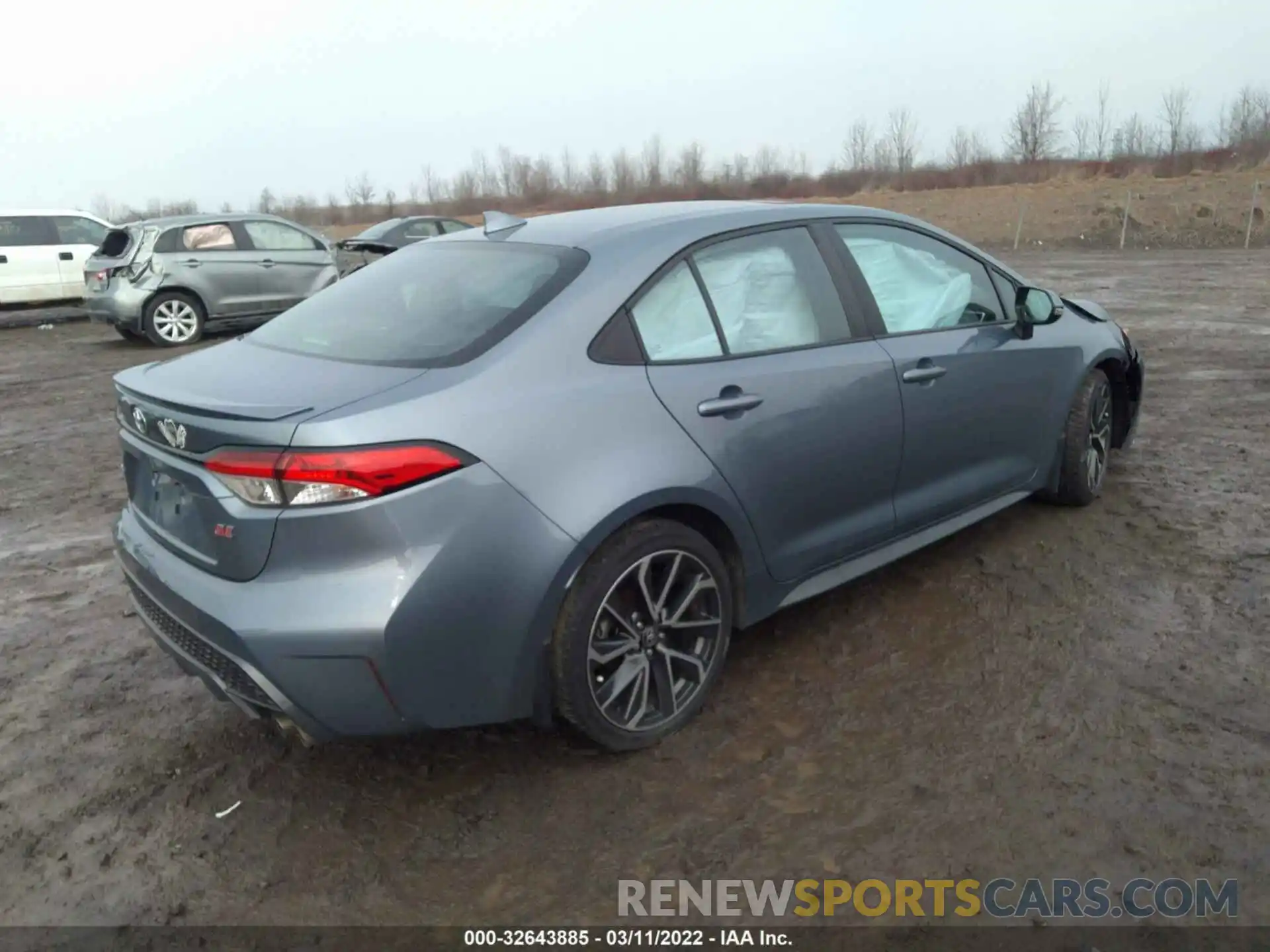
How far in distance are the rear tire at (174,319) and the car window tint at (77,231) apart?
406cm

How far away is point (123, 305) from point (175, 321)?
1.98 ft

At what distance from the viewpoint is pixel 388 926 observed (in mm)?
2438

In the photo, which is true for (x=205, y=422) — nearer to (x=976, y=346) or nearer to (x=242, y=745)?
(x=242, y=745)

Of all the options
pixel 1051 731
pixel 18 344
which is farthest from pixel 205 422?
pixel 18 344

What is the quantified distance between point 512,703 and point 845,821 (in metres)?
0.95

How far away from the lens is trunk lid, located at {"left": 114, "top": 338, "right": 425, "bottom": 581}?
256 centimetres

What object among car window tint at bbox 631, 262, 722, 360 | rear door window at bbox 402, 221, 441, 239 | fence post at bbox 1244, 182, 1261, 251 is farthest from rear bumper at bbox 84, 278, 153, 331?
fence post at bbox 1244, 182, 1261, 251

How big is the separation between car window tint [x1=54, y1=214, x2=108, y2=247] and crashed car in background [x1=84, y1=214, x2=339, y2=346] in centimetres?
290

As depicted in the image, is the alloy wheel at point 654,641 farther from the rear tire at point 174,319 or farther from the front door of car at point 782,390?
the rear tire at point 174,319

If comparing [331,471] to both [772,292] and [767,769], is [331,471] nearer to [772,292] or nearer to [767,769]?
[767,769]

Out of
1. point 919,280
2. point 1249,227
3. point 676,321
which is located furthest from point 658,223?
point 1249,227

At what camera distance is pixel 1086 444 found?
472 cm

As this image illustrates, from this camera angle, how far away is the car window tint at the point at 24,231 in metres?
14.8

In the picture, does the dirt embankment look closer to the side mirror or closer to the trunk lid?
the side mirror
